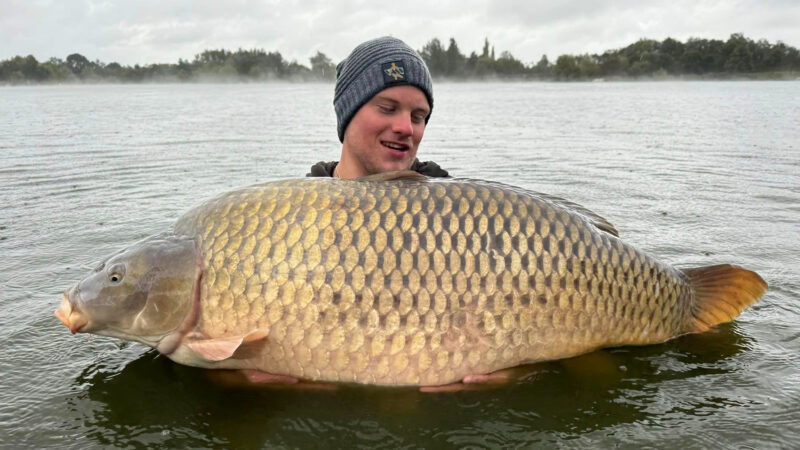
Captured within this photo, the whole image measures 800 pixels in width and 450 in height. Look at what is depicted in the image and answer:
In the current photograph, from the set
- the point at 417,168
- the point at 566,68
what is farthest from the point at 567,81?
the point at 417,168

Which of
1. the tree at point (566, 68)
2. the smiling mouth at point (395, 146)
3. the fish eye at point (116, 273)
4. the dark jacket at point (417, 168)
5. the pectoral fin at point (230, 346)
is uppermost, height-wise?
the tree at point (566, 68)

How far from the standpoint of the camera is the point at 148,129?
13.8 m

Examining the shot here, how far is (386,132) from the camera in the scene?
3.38 m

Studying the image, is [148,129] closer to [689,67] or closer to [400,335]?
[400,335]

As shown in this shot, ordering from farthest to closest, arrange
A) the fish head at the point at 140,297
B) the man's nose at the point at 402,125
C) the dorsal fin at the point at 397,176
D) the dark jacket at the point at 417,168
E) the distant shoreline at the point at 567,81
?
the distant shoreline at the point at 567,81 → the dark jacket at the point at 417,168 → the man's nose at the point at 402,125 → the dorsal fin at the point at 397,176 → the fish head at the point at 140,297

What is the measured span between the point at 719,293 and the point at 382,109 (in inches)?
77.9

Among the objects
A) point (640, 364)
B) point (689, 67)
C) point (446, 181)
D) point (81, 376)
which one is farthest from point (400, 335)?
point (689, 67)

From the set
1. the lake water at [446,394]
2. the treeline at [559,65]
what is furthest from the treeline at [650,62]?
the lake water at [446,394]

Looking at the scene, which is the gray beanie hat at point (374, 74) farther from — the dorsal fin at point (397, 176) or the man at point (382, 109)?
the dorsal fin at point (397, 176)

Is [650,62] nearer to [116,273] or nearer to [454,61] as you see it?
[454,61]

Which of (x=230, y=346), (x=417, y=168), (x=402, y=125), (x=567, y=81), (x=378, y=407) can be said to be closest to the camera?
(x=230, y=346)

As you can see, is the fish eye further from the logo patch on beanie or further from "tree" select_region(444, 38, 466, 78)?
"tree" select_region(444, 38, 466, 78)

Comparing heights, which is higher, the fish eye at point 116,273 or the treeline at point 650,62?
the treeline at point 650,62

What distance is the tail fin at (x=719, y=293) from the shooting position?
243cm
